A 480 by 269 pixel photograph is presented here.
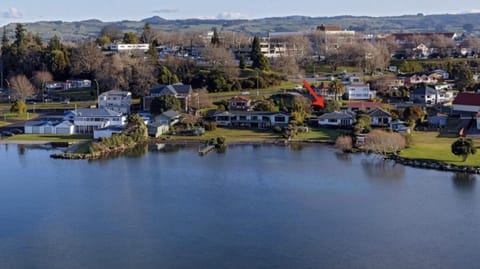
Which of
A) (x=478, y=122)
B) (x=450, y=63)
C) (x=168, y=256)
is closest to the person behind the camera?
(x=168, y=256)

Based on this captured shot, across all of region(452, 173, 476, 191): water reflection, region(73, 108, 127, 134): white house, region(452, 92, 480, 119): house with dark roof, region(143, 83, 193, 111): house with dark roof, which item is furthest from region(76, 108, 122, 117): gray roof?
region(452, 173, 476, 191): water reflection

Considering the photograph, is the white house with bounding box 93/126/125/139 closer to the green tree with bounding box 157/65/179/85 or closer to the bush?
the bush

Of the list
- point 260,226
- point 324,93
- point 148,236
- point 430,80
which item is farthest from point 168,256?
point 430,80

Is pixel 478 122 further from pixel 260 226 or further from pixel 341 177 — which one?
pixel 260 226

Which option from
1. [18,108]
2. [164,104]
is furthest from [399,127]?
[18,108]

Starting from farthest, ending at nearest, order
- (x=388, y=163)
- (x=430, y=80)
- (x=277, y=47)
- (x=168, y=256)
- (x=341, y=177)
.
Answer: (x=277, y=47), (x=430, y=80), (x=388, y=163), (x=341, y=177), (x=168, y=256)

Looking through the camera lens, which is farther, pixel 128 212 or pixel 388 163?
pixel 388 163

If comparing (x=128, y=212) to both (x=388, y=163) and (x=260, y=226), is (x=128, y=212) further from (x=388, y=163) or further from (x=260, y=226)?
(x=388, y=163)

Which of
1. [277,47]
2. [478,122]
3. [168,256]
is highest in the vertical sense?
[277,47]

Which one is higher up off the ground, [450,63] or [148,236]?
[450,63]

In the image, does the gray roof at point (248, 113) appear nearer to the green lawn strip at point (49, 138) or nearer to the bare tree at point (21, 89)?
the green lawn strip at point (49, 138)
